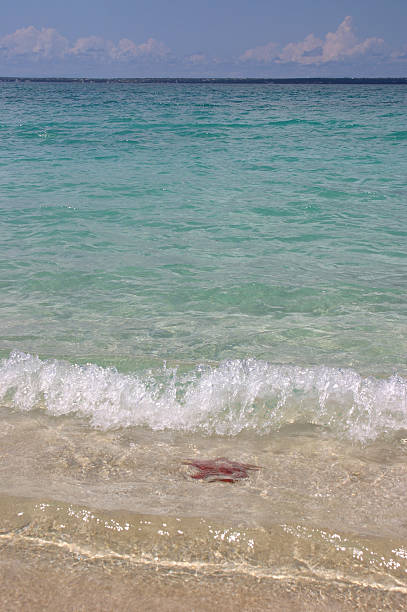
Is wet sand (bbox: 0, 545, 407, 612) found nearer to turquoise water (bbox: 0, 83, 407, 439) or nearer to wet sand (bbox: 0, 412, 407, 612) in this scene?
wet sand (bbox: 0, 412, 407, 612)

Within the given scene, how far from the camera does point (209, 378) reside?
12.8 feet

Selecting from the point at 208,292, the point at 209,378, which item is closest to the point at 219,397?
the point at 209,378

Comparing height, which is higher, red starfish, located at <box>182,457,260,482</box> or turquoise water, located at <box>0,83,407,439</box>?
turquoise water, located at <box>0,83,407,439</box>

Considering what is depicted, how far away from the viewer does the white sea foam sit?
3.49 metres

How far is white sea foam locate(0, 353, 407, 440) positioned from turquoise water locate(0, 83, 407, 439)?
0.01 meters

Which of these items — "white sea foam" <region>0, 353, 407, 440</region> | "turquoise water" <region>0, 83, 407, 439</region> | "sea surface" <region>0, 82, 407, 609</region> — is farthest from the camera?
"turquoise water" <region>0, 83, 407, 439</region>

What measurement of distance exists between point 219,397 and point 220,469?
0.84 metres

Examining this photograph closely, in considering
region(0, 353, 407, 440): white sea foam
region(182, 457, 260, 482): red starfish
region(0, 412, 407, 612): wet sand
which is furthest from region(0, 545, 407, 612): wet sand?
region(0, 353, 407, 440): white sea foam

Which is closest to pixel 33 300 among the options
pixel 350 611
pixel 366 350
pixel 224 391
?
pixel 224 391

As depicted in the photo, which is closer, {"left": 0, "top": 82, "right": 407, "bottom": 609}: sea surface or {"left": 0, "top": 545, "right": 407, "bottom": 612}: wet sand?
{"left": 0, "top": 545, "right": 407, "bottom": 612}: wet sand

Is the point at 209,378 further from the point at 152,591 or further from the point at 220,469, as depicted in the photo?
the point at 152,591

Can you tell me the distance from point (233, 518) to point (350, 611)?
26.7 inches

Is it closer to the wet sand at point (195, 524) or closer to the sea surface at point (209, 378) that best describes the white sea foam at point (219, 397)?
the sea surface at point (209, 378)

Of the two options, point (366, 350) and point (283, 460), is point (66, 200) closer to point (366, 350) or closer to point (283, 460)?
point (366, 350)
